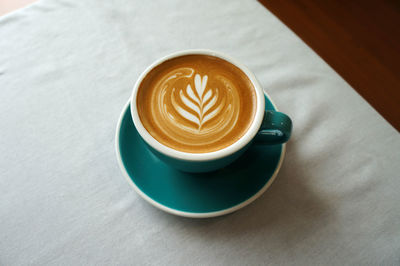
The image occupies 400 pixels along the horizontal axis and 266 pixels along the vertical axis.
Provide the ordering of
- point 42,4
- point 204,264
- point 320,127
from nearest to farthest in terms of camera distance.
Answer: point 204,264, point 320,127, point 42,4

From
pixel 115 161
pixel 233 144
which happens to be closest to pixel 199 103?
pixel 233 144

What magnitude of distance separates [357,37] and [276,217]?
63cm

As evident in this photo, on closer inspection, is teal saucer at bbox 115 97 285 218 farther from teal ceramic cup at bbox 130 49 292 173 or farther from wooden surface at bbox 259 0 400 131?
wooden surface at bbox 259 0 400 131

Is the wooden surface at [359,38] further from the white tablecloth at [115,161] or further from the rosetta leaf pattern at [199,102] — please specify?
the rosetta leaf pattern at [199,102]

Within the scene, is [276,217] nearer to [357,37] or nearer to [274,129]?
[274,129]

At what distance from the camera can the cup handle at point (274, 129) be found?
1.67 ft

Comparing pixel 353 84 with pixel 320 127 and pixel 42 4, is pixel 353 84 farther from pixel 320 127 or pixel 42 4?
pixel 42 4

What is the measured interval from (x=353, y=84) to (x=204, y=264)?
60 centimetres

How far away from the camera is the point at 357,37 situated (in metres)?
0.82

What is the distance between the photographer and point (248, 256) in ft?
1.67

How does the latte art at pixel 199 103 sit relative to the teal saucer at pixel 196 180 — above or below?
above

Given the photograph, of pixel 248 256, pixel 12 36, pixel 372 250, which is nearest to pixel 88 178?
pixel 248 256

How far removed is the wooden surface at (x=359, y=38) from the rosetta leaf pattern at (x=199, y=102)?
418 mm

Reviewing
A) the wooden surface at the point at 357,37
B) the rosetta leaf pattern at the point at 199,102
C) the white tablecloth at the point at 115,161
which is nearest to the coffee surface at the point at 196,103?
the rosetta leaf pattern at the point at 199,102
